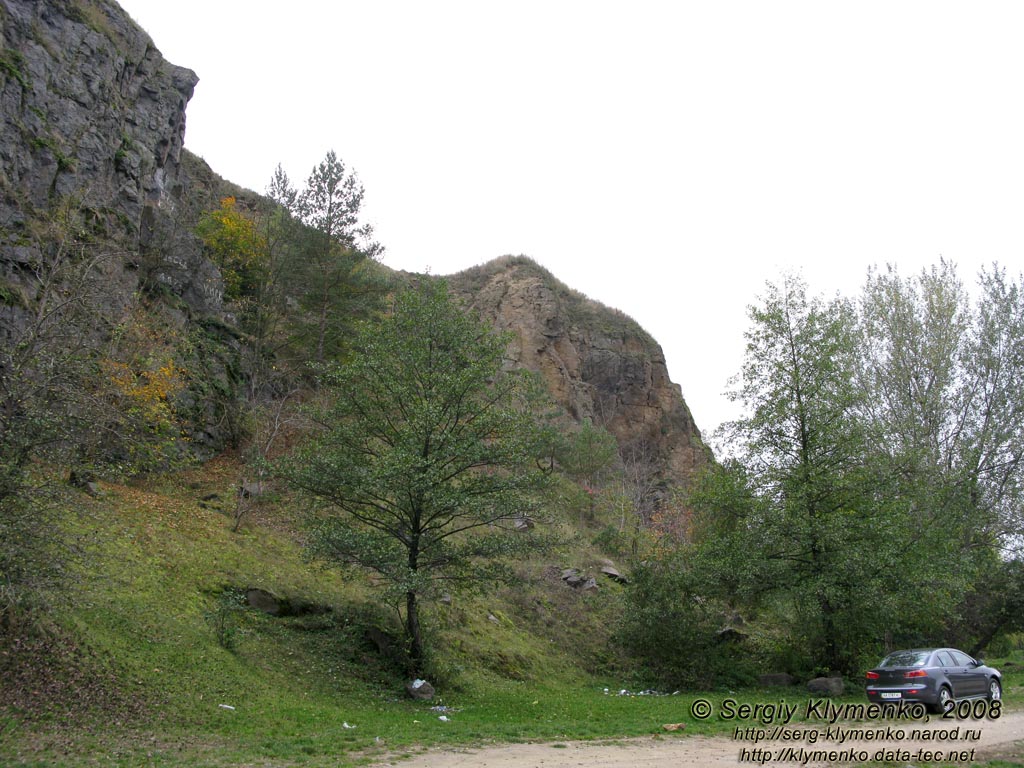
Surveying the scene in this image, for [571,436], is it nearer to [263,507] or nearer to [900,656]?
[263,507]

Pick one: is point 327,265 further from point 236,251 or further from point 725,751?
point 725,751

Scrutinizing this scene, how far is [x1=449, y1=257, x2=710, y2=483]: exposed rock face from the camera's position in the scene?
50469 mm

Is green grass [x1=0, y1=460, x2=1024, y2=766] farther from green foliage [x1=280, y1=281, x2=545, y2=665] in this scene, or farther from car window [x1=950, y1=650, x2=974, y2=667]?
car window [x1=950, y1=650, x2=974, y2=667]

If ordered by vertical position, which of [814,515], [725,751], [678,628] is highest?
[814,515]

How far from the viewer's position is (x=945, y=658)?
13945 mm

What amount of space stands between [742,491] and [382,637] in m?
10.9

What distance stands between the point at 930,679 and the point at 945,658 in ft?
3.75

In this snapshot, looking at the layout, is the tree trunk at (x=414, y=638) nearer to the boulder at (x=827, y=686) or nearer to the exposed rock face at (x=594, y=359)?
the boulder at (x=827, y=686)

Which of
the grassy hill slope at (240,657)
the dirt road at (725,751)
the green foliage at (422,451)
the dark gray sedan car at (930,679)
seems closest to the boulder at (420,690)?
the grassy hill slope at (240,657)

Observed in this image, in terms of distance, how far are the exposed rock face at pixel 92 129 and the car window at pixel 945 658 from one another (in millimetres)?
24169

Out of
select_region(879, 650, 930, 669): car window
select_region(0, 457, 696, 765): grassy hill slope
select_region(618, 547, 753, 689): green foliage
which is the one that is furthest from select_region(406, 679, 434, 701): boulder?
select_region(879, 650, 930, 669): car window

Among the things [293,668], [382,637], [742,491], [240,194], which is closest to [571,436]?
[742,491]

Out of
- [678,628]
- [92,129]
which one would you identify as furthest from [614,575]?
[92,129]

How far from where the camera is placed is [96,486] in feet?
56.7
